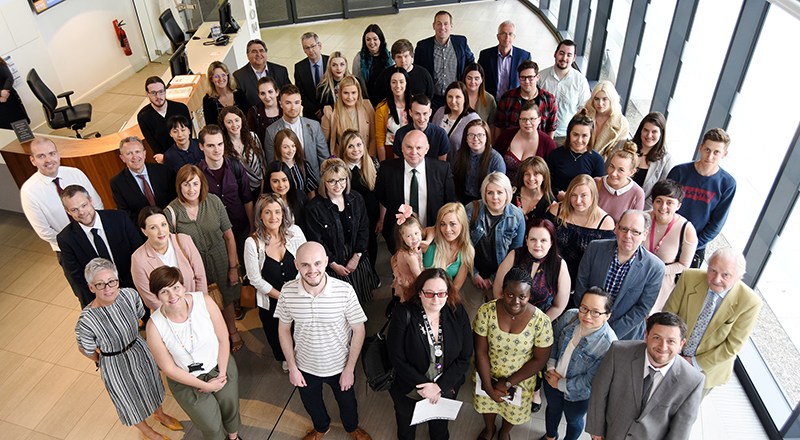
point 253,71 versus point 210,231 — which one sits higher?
point 253,71

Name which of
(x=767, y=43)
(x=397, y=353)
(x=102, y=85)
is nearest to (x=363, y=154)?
(x=397, y=353)

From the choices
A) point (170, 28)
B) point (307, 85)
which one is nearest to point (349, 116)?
point (307, 85)

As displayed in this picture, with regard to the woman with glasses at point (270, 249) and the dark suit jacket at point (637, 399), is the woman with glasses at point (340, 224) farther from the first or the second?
the dark suit jacket at point (637, 399)

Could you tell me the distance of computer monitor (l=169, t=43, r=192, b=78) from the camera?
759 centimetres

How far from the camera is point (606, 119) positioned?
5168 mm

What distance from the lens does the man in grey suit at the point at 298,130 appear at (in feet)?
16.6

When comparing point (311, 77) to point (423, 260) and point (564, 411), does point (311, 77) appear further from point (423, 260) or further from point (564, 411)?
point (564, 411)

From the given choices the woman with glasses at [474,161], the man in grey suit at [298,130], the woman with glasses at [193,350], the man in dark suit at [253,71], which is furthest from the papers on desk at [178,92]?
the woman with glasses at [193,350]

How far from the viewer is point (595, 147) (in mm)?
5176

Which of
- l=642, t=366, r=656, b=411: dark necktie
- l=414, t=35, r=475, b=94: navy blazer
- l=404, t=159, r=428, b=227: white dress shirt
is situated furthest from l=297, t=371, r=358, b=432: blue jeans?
l=414, t=35, r=475, b=94: navy blazer

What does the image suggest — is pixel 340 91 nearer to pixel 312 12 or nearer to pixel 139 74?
pixel 139 74

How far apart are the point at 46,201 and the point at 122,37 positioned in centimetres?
751

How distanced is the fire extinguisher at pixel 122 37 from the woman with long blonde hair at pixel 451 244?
9.57 m

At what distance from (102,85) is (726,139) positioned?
10874 millimetres
